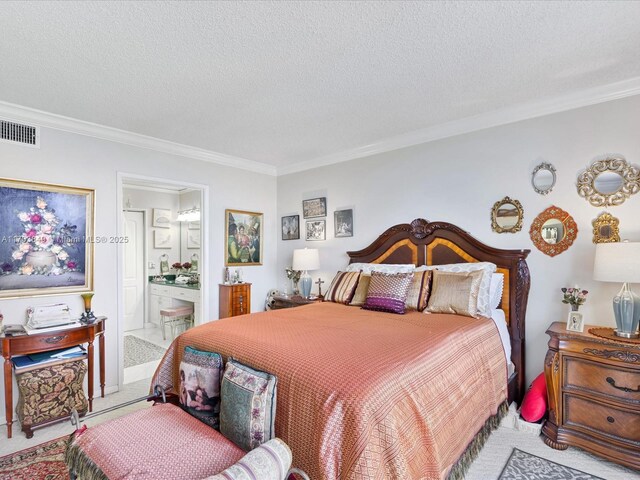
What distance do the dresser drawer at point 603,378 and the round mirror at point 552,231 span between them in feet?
3.23

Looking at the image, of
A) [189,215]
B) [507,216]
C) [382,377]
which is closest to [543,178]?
[507,216]

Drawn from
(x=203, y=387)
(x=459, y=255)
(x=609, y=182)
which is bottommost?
(x=203, y=387)

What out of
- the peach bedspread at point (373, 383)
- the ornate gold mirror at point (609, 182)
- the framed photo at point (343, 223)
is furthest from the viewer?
the framed photo at point (343, 223)

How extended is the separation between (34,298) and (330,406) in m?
3.01

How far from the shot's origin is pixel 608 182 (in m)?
2.63

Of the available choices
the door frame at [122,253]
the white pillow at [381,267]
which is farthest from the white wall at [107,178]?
the white pillow at [381,267]

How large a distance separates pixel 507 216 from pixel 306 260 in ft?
7.49

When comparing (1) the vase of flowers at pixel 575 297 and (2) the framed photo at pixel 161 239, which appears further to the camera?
(2) the framed photo at pixel 161 239

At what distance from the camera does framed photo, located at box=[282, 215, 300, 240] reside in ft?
16.1

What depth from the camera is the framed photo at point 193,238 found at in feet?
20.4

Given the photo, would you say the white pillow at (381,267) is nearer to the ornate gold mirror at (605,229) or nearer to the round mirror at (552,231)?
the round mirror at (552,231)

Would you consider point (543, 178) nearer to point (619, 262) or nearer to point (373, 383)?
point (619, 262)

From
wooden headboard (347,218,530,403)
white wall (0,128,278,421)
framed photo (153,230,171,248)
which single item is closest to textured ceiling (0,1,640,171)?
white wall (0,128,278,421)

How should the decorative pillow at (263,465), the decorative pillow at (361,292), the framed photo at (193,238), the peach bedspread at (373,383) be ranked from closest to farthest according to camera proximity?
the decorative pillow at (263,465)
the peach bedspread at (373,383)
the decorative pillow at (361,292)
the framed photo at (193,238)
